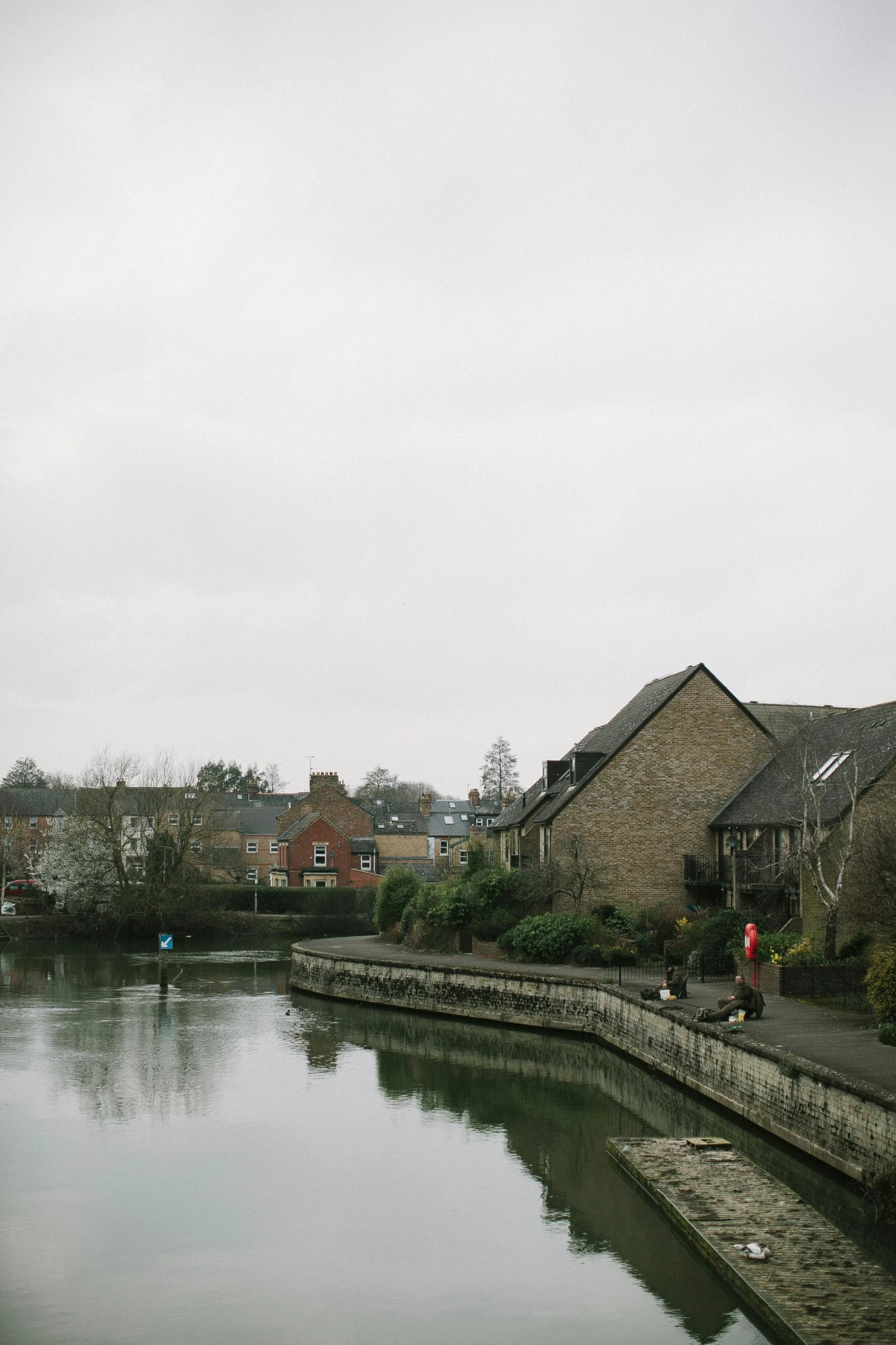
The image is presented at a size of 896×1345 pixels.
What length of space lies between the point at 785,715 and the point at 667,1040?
880 inches

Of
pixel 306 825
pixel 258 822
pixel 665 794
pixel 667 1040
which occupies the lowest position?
pixel 667 1040

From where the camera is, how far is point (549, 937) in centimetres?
3272

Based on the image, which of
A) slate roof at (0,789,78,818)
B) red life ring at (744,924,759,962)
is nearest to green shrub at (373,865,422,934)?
red life ring at (744,924,759,962)

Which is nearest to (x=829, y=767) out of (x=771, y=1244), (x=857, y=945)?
(x=857, y=945)

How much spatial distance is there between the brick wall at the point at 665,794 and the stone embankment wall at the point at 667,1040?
654 cm

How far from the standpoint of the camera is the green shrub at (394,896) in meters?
43.3

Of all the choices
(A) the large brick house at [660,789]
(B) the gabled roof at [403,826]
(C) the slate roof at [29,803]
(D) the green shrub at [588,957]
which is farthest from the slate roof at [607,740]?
(C) the slate roof at [29,803]

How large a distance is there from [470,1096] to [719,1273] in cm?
1122

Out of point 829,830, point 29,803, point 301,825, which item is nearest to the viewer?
point 829,830

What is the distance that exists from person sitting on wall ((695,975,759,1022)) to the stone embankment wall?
0.29m

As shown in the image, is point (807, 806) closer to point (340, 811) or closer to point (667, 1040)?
point (667, 1040)

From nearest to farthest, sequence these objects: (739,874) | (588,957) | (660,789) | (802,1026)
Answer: (802,1026) < (588,957) < (739,874) < (660,789)

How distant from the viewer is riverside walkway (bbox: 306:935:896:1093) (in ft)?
54.2

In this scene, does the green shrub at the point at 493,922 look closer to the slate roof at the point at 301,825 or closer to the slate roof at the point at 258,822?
the slate roof at the point at 301,825
